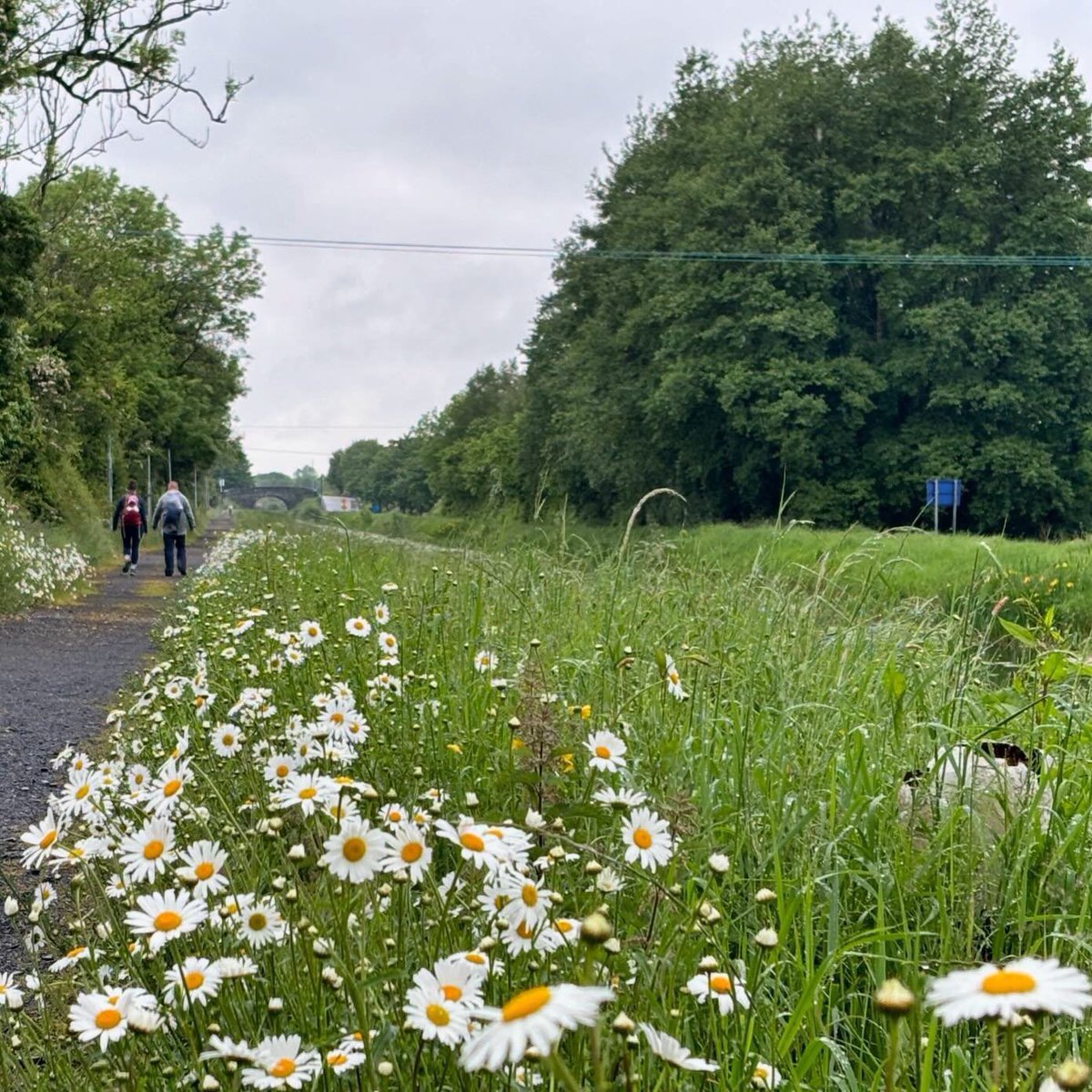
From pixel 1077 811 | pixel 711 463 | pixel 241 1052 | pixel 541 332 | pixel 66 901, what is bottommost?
pixel 66 901

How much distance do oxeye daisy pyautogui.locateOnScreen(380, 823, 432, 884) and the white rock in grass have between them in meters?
1.55

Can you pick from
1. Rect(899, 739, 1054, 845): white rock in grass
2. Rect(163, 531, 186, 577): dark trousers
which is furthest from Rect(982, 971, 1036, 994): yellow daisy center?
Rect(163, 531, 186, 577): dark trousers

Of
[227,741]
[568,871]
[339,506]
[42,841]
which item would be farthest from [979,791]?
[339,506]

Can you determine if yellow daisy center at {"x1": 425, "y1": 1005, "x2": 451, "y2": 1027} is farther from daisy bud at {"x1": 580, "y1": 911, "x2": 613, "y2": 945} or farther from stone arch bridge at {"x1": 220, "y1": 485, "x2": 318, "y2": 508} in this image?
stone arch bridge at {"x1": 220, "y1": 485, "x2": 318, "y2": 508}

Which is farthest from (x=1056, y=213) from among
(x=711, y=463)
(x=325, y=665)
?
(x=325, y=665)

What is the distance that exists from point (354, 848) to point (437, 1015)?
0.28 metres

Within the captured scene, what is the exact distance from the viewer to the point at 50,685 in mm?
6871

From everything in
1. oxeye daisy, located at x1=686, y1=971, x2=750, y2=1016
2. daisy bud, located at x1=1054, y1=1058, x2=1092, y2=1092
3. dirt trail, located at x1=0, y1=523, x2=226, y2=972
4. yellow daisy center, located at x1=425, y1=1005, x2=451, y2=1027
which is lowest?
dirt trail, located at x1=0, y1=523, x2=226, y2=972

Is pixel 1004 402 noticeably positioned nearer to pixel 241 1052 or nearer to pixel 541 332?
pixel 541 332

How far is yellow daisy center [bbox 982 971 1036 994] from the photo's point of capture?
2.17 ft

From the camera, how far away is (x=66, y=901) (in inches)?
119

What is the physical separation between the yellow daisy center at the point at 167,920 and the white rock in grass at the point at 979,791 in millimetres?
1737

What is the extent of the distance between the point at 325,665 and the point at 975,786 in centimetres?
216

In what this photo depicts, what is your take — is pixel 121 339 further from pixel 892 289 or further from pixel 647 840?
pixel 647 840
